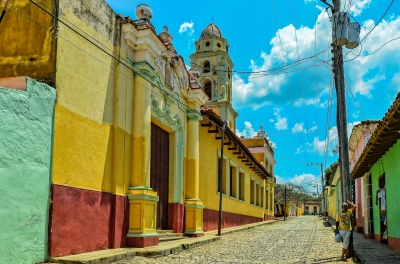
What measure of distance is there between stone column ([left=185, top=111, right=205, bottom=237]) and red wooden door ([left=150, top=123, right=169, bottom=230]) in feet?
3.27

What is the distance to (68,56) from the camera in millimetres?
7961

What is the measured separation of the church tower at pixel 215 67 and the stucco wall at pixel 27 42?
27298 millimetres

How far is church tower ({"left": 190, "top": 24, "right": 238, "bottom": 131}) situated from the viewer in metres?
35.7

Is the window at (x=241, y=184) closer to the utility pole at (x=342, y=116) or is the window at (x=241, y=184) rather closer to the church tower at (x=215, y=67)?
the church tower at (x=215, y=67)

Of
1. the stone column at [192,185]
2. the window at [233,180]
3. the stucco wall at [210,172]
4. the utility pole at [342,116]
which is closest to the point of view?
the utility pole at [342,116]

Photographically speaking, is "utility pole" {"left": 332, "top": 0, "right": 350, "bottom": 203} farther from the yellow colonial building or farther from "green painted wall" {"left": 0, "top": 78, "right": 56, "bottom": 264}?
"green painted wall" {"left": 0, "top": 78, "right": 56, "bottom": 264}

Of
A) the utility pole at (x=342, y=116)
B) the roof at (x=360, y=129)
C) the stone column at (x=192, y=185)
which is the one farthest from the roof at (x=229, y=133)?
the utility pole at (x=342, y=116)

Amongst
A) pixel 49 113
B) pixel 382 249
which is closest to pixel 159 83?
pixel 49 113

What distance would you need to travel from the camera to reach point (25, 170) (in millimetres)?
6648

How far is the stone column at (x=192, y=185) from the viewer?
44.4ft

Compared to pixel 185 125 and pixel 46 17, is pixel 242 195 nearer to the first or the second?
pixel 185 125

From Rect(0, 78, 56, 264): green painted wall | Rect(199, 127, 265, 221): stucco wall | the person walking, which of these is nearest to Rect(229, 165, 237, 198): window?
Rect(199, 127, 265, 221): stucco wall

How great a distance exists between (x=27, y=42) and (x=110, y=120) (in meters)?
2.26

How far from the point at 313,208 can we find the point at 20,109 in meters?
105
